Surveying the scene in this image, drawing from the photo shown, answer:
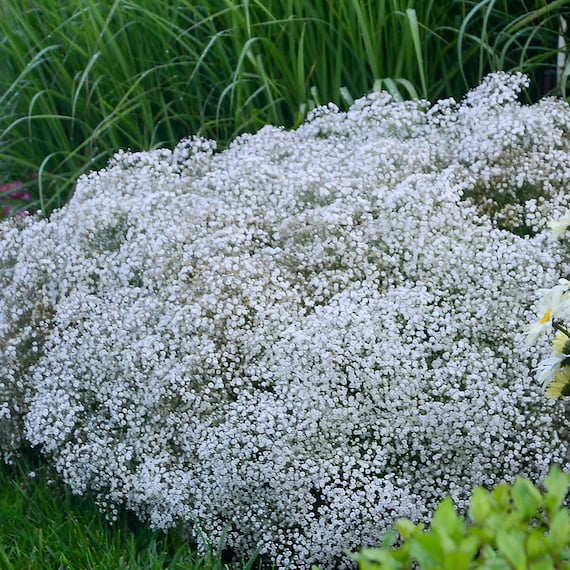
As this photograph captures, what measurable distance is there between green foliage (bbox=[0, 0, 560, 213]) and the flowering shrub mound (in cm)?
50

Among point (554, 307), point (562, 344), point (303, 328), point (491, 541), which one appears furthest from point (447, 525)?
point (303, 328)

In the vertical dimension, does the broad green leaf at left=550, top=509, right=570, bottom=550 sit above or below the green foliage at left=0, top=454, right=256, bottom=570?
above

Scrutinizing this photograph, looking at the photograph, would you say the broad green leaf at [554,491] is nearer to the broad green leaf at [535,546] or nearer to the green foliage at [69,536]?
the broad green leaf at [535,546]

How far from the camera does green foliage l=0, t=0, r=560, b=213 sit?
14.1 feet

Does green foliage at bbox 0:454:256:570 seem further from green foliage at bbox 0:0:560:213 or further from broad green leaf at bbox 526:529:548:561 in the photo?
broad green leaf at bbox 526:529:548:561

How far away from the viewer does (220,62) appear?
457 cm

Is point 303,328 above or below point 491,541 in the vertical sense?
below

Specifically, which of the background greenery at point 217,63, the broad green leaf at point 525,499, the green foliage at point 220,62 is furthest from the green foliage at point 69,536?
the broad green leaf at point 525,499

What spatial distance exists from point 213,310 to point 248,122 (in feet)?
4.26

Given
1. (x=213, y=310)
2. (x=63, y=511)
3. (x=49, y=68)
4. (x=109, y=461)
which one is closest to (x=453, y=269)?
(x=213, y=310)

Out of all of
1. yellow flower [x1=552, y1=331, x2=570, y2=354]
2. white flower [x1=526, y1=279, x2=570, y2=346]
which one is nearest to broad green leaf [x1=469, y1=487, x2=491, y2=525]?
white flower [x1=526, y1=279, x2=570, y2=346]

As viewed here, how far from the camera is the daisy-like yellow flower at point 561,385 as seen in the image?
2.34 metres

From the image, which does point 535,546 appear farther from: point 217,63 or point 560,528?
point 217,63

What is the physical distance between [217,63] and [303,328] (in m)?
1.94
